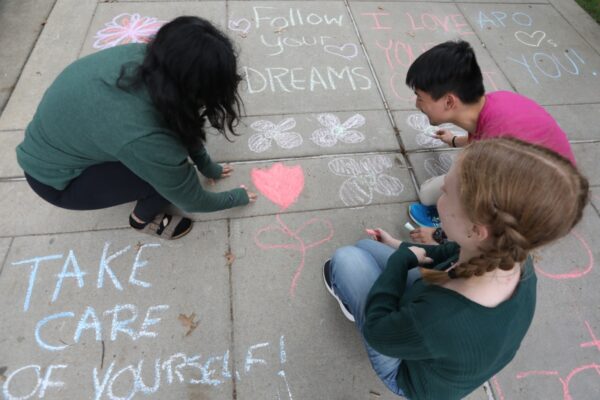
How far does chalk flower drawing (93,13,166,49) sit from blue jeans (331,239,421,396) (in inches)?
107

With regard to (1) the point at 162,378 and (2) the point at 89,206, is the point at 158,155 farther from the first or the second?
(1) the point at 162,378

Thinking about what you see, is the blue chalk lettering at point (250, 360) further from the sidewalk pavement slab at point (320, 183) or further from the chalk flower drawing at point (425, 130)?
the chalk flower drawing at point (425, 130)

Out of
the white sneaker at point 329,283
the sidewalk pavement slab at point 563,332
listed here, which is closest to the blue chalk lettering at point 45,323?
the white sneaker at point 329,283

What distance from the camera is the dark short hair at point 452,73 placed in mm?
2025

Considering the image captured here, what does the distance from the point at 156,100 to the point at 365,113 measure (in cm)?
204

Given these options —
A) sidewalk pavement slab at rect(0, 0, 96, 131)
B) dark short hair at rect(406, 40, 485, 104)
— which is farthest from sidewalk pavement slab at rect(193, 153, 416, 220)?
sidewalk pavement slab at rect(0, 0, 96, 131)

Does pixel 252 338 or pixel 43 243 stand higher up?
pixel 43 243

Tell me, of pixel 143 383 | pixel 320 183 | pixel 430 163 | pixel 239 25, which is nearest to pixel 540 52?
pixel 430 163

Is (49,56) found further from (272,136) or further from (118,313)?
(118,313)

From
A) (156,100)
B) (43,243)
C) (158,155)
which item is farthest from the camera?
(43,243)

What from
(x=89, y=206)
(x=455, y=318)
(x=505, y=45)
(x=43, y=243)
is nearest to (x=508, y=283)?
(x=455, y=318)

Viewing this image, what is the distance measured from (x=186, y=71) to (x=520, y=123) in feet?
5.38

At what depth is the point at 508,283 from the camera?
48.5 inches

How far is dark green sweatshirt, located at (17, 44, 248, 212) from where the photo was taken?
148 centimetres
